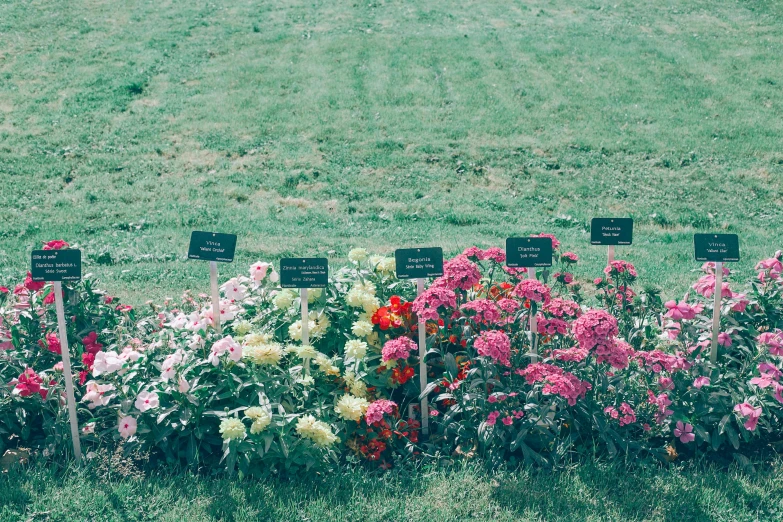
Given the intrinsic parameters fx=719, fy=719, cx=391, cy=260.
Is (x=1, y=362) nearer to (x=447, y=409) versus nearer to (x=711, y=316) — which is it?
(x=447, y=409)

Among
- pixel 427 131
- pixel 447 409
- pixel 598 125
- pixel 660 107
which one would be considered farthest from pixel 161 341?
pixel 660 107

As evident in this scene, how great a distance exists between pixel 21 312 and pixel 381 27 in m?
15.9

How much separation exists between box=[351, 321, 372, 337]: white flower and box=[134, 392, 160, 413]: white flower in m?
1.18

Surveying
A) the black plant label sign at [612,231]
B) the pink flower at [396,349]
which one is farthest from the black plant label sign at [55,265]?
the black plant label sign at [612,231]

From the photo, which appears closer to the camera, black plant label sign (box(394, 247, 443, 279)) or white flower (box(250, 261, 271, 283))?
black plant label sign (box(394, 247, 443, 279))

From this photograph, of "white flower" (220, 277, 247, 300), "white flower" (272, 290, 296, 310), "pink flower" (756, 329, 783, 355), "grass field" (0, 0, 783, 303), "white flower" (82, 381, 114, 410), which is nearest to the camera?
"pink flower" (756, 329, 783, 355)

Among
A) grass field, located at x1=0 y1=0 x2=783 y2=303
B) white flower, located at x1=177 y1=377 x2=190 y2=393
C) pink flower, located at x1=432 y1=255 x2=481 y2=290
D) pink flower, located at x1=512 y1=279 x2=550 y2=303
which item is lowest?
white flower, located at x1=177 y1=377 x2=190 y2=393

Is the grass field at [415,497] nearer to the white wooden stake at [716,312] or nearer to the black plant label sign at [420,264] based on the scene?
the white wooden stake at [716,312]

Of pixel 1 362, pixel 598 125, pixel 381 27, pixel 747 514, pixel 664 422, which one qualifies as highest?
pixel 381 27

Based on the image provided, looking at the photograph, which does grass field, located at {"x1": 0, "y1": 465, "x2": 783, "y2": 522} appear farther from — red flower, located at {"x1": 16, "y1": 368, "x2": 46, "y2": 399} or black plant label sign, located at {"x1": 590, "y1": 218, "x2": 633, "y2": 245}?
black plant label sign, located at {"x1": 590, "y1": 218, "x2": 633, "y2": 245}

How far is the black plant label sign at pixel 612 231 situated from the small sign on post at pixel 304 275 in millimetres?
1807

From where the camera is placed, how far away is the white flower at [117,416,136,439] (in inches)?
156

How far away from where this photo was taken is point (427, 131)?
13484 millimetres

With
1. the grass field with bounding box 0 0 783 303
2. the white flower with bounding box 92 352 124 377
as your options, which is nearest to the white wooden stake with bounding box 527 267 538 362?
the white flower with bounding box 92 352 124 377
